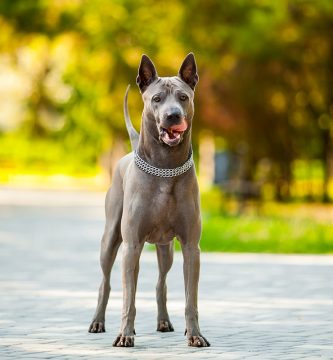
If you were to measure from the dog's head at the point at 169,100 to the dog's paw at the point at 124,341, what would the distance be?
4.56 feet

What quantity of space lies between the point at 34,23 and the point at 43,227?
21.9m

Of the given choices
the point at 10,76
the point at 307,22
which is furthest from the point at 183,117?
the point at 10,76

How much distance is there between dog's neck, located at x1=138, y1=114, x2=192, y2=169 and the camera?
876 centimetres

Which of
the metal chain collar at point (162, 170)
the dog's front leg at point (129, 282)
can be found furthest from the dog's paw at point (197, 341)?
the metal chain collar at point (162, 170)

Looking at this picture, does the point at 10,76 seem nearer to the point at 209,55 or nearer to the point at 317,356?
the point at 209,55

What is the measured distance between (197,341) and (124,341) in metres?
0.51

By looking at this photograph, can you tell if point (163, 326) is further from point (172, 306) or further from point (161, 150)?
point (172, 306)

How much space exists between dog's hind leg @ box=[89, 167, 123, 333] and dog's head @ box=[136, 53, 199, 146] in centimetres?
88

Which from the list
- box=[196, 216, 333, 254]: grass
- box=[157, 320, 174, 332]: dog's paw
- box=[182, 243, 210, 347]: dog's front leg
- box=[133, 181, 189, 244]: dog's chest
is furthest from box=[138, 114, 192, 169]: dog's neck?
box=[196, 216, 333, 254]: grass

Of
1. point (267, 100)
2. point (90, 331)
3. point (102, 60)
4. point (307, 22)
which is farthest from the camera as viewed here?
point (102, 60)

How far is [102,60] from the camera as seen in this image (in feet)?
148

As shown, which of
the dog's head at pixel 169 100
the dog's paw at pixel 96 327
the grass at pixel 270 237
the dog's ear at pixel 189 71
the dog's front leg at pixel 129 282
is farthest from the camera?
the grass at pixel 270 237

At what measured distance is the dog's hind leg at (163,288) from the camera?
9531mm

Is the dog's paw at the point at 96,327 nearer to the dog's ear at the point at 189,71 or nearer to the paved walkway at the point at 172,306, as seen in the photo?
the paved walkway at the point at 172,306
